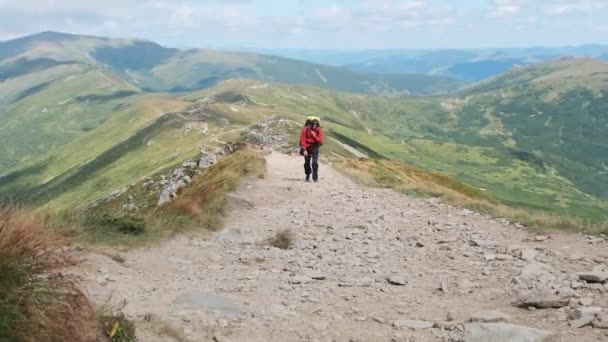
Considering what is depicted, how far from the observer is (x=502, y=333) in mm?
10031

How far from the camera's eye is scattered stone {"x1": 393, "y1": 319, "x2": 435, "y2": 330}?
35.1 ft

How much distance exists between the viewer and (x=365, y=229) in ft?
64.5

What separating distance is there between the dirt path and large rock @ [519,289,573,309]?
15 centimetres

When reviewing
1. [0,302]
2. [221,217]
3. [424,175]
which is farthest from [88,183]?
[0,302]

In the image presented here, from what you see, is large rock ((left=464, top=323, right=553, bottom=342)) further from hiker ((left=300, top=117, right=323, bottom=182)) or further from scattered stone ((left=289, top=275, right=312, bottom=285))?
hiker ((left=300, top=117, right=323, bottom=182))

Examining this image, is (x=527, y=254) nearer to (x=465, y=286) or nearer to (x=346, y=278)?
(x=465, y=286)

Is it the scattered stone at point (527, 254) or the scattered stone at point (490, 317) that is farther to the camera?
the scattered stone at point (527, 254)

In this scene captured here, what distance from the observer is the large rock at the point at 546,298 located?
11.1m

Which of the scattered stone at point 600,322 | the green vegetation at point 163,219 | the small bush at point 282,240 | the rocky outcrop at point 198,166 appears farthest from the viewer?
the rocky outcrop at point 198,166

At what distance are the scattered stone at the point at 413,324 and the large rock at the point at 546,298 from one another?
2.18 meters

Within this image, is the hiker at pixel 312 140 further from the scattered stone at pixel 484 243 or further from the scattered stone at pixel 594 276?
the scattered stone at pixel 594 276

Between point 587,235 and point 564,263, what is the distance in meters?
3.07

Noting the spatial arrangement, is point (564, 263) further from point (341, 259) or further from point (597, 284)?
point (341, 259)

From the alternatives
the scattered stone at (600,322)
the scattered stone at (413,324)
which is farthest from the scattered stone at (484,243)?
the scattered stone at (413,324)
